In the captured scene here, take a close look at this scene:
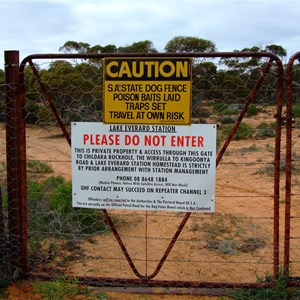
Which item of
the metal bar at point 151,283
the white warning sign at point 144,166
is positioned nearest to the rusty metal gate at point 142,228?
the metal bar at point 151,283

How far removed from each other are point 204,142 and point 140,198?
75 cm

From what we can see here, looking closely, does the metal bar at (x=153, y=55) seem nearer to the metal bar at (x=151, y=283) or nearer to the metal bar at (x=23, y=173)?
the metal bar at (x=23, y=173)

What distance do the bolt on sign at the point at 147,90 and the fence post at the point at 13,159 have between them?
2.79 feet

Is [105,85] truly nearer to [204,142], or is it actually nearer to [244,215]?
[204,142]

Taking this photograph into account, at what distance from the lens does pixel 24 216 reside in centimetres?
418

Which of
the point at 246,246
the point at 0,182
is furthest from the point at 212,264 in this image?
the point at 0,182

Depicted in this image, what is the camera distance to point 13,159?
13.6ft

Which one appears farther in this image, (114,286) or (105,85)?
(114,286)

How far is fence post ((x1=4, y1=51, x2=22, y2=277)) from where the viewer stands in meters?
4.01

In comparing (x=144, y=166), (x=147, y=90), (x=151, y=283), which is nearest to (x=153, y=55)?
(x=147, y=90)

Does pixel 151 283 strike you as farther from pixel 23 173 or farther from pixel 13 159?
pixel 13 159

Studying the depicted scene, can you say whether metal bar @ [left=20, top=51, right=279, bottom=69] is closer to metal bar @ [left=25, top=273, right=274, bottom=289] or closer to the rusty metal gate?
the rusty metal gate

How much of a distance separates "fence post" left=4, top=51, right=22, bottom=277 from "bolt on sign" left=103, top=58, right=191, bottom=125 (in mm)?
849

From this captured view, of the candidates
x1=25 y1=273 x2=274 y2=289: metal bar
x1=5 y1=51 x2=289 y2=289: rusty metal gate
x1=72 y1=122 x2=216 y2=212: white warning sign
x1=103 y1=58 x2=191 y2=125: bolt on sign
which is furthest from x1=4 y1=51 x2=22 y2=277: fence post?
x1=103 y1=58 x2=191 y2=125: bolt on sign
